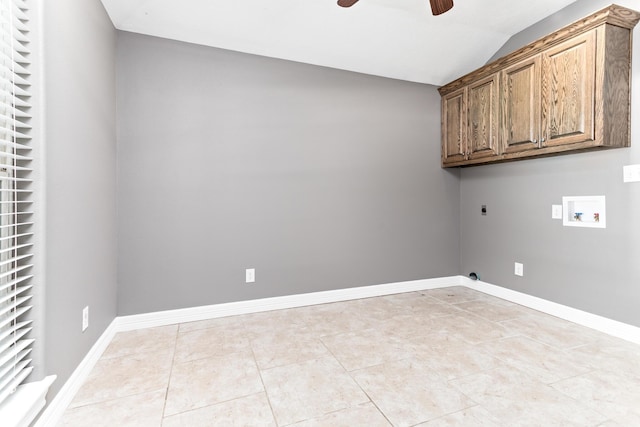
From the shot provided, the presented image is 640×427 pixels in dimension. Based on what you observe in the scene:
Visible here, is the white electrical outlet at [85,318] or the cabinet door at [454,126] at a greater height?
the cabinet door at [454,126]

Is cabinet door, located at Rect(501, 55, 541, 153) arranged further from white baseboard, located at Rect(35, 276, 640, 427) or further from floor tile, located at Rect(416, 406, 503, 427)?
floor tile, located at Rect(416, 406, 503, 427)

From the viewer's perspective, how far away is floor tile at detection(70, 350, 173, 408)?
163cm

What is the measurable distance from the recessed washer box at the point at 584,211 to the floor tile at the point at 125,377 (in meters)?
3.29

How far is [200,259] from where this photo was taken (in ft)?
8.89

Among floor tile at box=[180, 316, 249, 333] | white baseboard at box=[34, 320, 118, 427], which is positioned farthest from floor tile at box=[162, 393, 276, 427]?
floor tile at box=[180, 316, 249, 333]

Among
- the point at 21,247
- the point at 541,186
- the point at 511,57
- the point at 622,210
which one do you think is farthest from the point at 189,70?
the point at 622,210

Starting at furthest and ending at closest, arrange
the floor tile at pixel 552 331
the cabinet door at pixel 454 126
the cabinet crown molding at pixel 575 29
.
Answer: the cabinet door at pixel 454 126 → the floor tile at pixel 552 331 → the cabinet crown molding at pixel 575 29

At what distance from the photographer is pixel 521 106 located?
8.99 feet

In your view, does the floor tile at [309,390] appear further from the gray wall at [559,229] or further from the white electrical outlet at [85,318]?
the gray wall at [559,229]

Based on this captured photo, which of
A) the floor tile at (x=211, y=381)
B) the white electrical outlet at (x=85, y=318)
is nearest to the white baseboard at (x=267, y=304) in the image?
the white electrical outlet at (x=85, y=318)

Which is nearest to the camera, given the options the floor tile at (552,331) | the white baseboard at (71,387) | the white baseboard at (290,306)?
the white baseboard at (71,387)

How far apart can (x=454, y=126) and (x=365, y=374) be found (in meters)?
2.87

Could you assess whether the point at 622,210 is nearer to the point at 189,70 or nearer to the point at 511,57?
the point at 511,57

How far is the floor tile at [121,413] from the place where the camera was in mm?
1415
